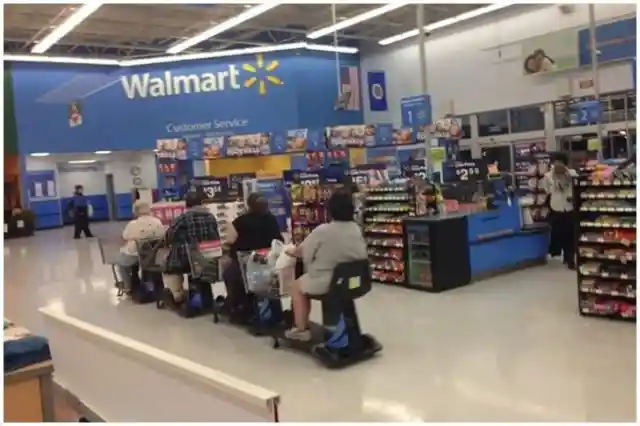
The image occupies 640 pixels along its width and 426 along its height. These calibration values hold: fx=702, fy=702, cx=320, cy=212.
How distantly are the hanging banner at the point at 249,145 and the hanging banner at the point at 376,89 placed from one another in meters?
2.61

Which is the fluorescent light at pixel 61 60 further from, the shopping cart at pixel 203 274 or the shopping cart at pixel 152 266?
the shopping cart at pixel 203 274

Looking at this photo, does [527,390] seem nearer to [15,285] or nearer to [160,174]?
[15,285]

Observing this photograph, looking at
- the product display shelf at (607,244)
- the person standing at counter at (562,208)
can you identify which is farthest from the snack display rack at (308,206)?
the product display shelf at (607,244)

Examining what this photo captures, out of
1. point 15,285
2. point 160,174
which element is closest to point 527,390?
point 15,285

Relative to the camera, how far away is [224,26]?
1688cm

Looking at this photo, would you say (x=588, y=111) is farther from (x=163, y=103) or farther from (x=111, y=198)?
(x=111, y=198)

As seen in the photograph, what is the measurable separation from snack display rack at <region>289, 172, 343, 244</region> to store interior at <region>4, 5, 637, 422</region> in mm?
33

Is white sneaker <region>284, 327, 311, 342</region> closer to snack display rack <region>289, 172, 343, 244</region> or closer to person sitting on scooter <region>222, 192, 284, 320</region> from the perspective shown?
person sitting on scooter <region>222, 192, 284, 320</region>

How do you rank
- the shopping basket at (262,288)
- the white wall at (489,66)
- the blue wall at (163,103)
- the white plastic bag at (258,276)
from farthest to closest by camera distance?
the blue wall at (163,103)
the white wall at (489,66)
the white plastic bag at (258,276)
the shopping basket at (262,288)

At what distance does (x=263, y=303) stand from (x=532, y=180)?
7.28 m

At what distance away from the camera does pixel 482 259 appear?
8531mm

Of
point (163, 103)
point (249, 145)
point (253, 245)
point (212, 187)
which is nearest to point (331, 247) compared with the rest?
point (253, 245)

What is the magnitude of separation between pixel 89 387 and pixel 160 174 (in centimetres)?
1358

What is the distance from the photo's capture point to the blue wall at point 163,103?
779 inches
